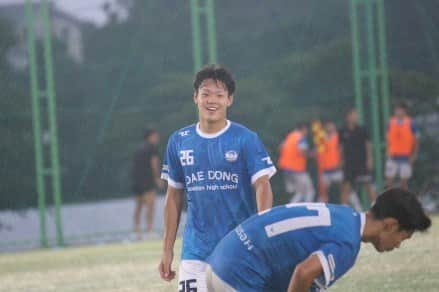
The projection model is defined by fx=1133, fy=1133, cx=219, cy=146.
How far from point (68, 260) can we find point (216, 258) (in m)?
10.9

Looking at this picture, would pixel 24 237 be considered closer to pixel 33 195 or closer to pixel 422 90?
pixel 33 195

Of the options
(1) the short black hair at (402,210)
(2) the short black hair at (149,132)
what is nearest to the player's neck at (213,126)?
(1) the short black hair at (402,210)

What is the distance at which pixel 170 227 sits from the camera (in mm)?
7078

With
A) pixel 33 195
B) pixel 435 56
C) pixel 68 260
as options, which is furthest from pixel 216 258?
pixel 435 56

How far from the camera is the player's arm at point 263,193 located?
677 cm

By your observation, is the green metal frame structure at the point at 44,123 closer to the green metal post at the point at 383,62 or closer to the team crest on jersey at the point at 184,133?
the green metal post at the point at 383,62

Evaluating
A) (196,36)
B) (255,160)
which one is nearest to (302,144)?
(196,36)

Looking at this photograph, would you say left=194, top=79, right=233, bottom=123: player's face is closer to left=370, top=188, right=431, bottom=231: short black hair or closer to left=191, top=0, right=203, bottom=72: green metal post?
left=370, top=188, right=431, bottom=231: short black hair

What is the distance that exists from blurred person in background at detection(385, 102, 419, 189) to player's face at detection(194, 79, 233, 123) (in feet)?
45.5

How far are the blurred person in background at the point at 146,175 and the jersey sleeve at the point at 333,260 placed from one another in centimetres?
1511

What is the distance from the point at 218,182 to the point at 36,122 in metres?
14.2

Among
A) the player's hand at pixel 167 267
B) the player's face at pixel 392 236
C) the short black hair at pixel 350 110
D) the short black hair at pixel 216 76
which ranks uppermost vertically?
the short black hair at pixel 216 76

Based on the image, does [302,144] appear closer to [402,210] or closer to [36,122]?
[36,122]

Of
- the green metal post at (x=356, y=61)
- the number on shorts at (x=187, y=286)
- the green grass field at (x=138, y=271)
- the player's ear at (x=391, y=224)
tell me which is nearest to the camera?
the player's ear at (x=391, y=224)
